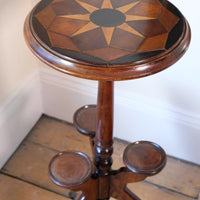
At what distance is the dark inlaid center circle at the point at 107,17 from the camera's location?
83 cm

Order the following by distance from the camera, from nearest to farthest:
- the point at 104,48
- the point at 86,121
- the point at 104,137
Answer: the point at 104,48
the point at 104,137
the point at 86,121

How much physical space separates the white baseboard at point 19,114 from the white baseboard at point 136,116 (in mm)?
55

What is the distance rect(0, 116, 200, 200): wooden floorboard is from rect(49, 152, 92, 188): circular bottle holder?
0.89 feet

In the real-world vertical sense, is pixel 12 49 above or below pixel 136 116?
above

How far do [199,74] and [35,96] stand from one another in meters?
0.70

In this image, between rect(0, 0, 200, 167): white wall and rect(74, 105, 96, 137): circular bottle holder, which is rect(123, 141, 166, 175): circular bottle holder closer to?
rect(74, 105, 96, 137): circular bottle holder

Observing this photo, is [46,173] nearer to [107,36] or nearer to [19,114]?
[19,114]

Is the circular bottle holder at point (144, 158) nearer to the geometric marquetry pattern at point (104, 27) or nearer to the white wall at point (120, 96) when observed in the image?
the white wall at point (120, 96)

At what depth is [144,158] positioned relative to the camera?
1079 millimetres

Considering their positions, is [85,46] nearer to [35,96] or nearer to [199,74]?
[199,74]

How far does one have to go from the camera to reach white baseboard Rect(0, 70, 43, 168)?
52.2 inches

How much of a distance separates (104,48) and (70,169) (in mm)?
437

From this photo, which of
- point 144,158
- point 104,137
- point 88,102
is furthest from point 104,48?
point 88,102

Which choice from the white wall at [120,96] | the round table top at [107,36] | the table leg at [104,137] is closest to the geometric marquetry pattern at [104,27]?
the round table top at [107,36]
